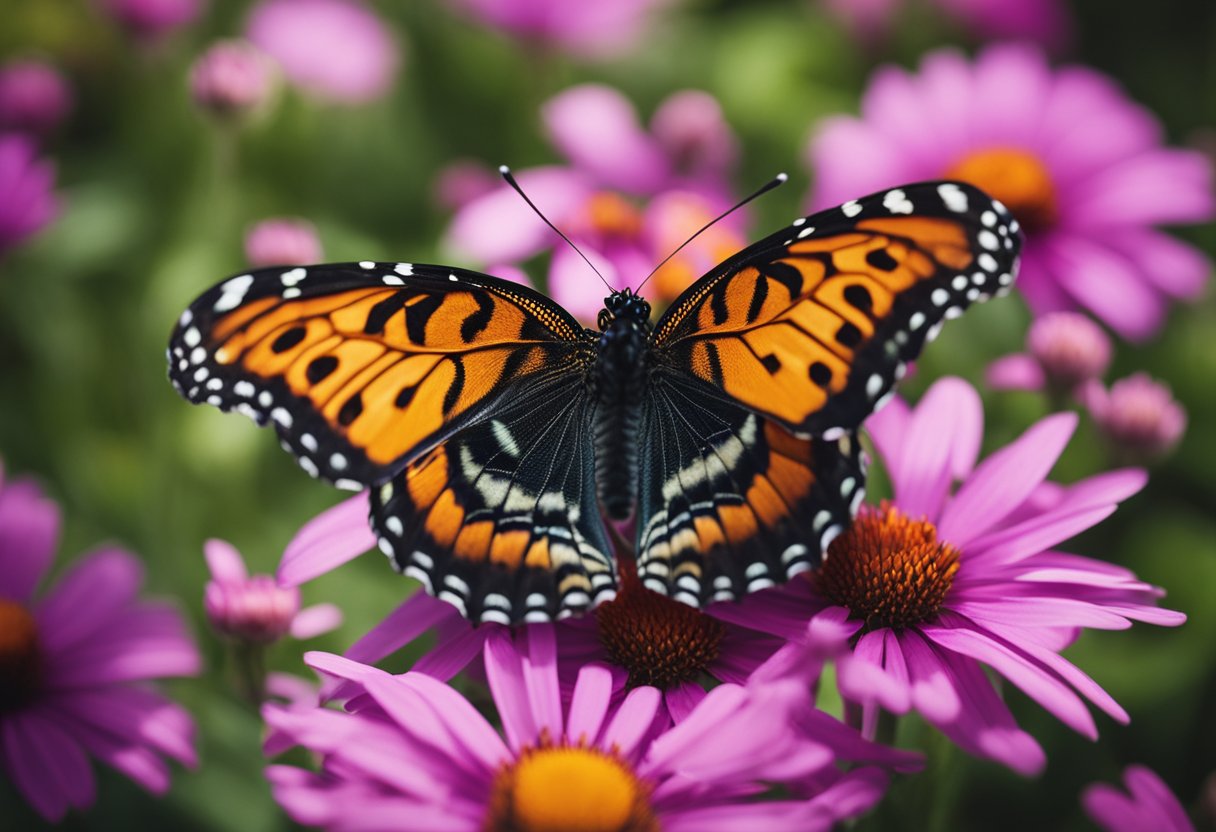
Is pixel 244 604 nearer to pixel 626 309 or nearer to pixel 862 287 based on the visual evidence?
pixel 626 309

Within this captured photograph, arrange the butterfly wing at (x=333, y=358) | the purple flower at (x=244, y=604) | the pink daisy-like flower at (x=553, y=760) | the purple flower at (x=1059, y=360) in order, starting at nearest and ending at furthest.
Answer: the pink daisy-like flower at (x=553, y=760), the butterfly wing at (x=333, y=358), the purple flower at (x=244, y=604), the purple flower at (x=1059, y=360)

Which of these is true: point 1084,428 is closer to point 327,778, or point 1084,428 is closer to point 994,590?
point 994,590

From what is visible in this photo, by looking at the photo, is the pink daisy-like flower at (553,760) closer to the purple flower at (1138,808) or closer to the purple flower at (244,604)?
the purple flower at (1138,808)

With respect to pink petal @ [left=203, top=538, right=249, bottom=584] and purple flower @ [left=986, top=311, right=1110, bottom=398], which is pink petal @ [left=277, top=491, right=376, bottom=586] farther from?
purple flower @ [left=986, top=311, right=1110, bottom=398]

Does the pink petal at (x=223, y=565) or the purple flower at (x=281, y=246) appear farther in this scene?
the purple flower at (x=281, y=246)

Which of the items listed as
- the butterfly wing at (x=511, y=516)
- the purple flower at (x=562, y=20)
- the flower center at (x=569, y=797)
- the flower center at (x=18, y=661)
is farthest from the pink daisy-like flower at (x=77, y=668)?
the purple flower at (x=562, y=20)

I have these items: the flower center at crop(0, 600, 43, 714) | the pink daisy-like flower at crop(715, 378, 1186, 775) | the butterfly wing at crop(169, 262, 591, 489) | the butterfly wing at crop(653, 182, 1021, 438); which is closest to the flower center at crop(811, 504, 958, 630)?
the pink daisy-like flower at crop(715, 378, 1186, 775)
